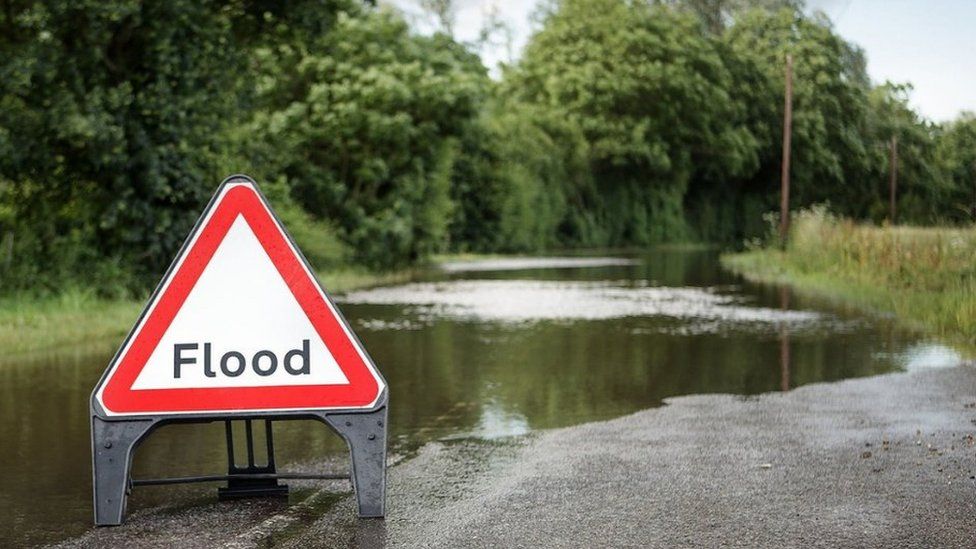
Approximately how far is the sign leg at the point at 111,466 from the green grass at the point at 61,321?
24.9 feet

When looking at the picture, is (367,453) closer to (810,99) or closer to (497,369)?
(497,369)

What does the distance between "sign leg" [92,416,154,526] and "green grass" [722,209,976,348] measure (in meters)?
9.66

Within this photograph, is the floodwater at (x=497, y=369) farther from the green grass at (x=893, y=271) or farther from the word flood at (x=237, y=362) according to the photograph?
the word flood at (x=237, y=362)

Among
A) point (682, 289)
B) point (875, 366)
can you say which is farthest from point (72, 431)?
point (682, 289)

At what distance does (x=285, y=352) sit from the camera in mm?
5543

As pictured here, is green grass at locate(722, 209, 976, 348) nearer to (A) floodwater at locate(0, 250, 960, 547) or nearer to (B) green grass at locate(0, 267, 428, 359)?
(A) floodwater at locate(0, 250, 960, 547)

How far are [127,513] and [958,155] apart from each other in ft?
144

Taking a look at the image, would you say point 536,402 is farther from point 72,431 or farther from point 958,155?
point 958,155

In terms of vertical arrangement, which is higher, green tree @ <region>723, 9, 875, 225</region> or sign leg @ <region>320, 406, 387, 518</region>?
green tree @ <region>723, 9, 875, 225</region>

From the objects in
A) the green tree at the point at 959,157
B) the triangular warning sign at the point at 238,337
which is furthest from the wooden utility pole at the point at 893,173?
the triangular warning sign at the point at 238,337

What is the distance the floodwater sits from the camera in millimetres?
7086

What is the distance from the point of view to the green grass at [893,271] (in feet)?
51.1

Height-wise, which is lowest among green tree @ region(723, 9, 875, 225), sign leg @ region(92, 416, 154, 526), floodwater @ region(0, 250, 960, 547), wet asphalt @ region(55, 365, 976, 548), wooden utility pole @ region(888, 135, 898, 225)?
floodwater @ region(0, 250, 960, 547)

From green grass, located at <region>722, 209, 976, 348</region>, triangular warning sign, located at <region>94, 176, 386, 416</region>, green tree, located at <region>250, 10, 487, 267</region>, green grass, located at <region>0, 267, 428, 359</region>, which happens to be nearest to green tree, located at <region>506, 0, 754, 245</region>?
green tree, located at <region>250, 10, 487, 267</region>
